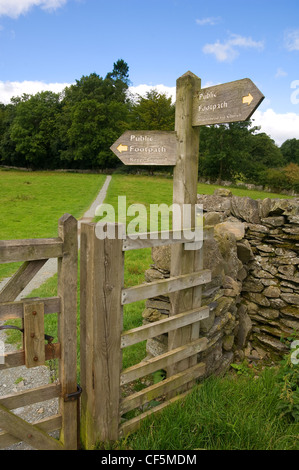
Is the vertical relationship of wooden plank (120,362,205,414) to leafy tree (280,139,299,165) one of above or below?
below

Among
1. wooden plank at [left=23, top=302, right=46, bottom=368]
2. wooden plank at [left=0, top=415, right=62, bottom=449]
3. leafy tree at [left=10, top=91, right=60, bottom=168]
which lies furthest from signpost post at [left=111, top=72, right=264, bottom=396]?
leafy tree at [left=10, top=91, right=60, bottom=168]

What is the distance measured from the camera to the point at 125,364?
436 cm

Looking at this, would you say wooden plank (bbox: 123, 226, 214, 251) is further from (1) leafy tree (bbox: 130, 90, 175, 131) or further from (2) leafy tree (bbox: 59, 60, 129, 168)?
(2) leafy tree (bbox: 59, 60, 129, 168)

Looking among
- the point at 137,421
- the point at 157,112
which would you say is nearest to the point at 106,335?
the point at 137,421

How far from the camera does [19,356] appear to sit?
7.88 ft

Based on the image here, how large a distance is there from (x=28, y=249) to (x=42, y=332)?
2.14ft

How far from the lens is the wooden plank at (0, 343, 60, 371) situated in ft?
7.68

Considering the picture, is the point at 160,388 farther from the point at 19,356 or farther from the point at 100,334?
the point at 19,356

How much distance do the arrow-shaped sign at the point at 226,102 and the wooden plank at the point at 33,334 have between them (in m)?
2.46

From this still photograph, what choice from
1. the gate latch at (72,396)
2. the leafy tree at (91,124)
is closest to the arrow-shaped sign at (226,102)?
the gate latch at (72,396)

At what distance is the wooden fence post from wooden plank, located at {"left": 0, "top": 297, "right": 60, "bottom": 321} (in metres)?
1.49

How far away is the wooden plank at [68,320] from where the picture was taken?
2.48 m

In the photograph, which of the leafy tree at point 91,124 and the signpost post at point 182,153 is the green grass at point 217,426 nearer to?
the signpost post at point 182,153
